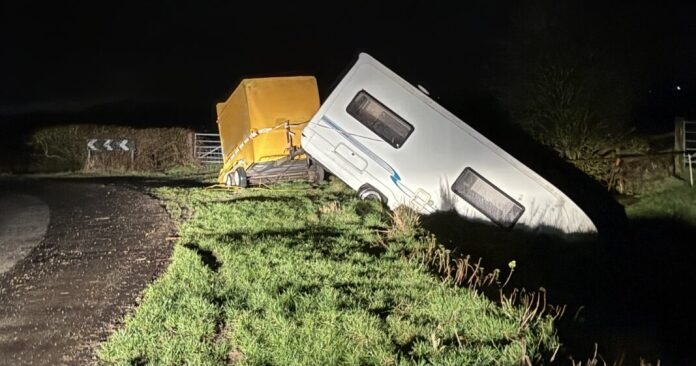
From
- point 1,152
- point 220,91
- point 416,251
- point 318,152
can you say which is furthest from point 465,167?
point 220,91

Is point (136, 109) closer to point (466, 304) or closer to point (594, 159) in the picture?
point (594, 159)

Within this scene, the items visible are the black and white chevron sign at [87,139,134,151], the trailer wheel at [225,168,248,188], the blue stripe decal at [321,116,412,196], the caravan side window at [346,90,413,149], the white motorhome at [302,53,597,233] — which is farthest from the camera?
the black and white chevron sign at [87,139,134,151]

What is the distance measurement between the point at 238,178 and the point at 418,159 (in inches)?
135

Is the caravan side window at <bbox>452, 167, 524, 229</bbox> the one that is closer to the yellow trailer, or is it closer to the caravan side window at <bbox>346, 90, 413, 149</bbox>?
the caravan side window at <bbox>346, 90, 413, 149</bbox>

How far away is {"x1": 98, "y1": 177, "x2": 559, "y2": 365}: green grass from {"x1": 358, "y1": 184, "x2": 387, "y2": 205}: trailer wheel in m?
3.28

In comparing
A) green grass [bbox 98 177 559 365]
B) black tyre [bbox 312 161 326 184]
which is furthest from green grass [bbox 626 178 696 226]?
green grass [bbox 98 177 559 365]

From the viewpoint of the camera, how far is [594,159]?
48.1 ft

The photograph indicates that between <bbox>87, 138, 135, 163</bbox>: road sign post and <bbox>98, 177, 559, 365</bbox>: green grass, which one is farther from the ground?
<bbox>87, 138, 135, 163</bbox>: road sign post

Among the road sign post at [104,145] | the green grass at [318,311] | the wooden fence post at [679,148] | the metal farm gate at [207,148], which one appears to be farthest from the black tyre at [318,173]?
the road sign post at [104,145]

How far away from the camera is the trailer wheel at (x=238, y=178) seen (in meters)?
12.1

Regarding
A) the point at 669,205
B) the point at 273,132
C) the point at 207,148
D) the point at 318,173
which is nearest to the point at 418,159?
the point at 318,173

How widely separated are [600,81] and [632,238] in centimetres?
445

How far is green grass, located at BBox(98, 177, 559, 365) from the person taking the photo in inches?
171

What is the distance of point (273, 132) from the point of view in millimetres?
12273
